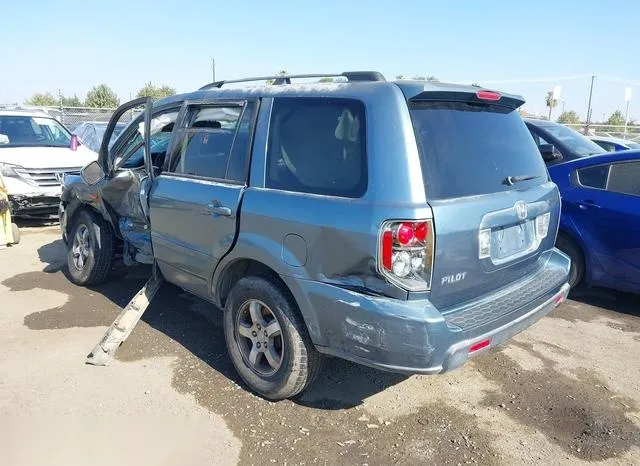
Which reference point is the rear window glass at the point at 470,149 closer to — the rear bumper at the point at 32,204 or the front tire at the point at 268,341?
the front tire at the point at 268,341

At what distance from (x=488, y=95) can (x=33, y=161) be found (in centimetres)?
753

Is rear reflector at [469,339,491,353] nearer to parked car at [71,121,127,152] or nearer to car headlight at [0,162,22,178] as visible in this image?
car headlight at [0,162,22,178]

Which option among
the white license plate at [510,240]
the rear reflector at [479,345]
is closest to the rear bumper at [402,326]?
the rear reflector at [479,345]

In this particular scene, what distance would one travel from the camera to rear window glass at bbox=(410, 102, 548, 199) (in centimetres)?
282

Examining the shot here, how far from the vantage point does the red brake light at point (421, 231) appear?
264cm

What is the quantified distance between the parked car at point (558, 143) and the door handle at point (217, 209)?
4.09m

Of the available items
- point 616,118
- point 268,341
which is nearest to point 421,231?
point 268,341

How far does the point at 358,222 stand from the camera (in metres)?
2.72

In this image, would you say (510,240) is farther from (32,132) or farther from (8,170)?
(32,132)

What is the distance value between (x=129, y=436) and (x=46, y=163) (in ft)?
Answer: 21.8

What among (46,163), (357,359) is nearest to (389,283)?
(357,359)

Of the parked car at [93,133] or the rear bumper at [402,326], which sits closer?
the rear bumper at [402,326]

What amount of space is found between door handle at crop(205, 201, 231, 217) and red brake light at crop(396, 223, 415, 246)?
4.12 feet

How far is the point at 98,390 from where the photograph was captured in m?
3.58
